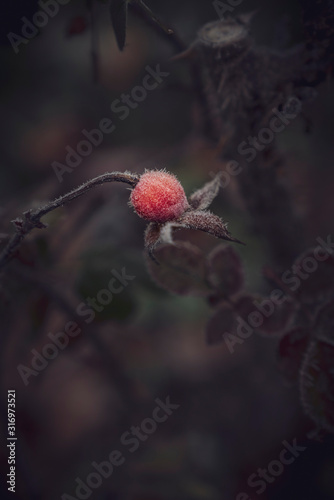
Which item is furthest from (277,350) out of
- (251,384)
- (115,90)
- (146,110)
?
(115,90)

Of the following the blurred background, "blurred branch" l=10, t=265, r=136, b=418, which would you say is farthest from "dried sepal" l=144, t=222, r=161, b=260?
"blurred branch" l=10, t=265, r=136, b=418

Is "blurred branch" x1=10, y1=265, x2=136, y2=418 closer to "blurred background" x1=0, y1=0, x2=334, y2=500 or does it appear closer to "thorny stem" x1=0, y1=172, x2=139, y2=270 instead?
"blurred background" x1=0, y1=0, x2=334, y2=500

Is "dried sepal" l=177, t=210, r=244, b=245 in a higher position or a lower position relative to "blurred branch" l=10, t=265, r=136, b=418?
lower

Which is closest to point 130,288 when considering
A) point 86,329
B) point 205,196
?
point 86,329

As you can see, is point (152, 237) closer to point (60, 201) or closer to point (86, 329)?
point (60, 201)

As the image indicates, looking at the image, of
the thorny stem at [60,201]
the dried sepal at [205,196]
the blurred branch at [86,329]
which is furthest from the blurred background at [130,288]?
the dried sepal at [205,196]

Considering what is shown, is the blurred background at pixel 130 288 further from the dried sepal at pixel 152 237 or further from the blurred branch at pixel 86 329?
the dried sepal at pixel 152 237

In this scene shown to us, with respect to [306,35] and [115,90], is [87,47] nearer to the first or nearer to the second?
[115,90]
